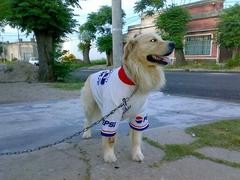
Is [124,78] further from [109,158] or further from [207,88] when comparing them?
[207,88]

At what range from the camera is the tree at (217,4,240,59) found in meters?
28.1

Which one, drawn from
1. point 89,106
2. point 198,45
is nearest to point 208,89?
point 89,106

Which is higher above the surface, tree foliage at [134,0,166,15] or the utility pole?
tree foliage at [134,0,166,15]

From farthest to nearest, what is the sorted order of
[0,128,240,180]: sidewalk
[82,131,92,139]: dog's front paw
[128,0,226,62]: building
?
[128,0,226,62]: building, [82,131,92,139]: dog's front paw, [0,128,240,180]: sidewalk

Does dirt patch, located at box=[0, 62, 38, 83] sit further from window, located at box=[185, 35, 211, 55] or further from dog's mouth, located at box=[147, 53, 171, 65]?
window, located at box=[185, 35, 211, 55]

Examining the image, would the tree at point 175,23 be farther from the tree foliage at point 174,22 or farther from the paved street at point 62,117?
the paved street at point 62,117

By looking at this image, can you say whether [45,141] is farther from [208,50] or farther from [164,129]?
[208,50]

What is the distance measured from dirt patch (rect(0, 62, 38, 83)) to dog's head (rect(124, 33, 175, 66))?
1305 centimetres

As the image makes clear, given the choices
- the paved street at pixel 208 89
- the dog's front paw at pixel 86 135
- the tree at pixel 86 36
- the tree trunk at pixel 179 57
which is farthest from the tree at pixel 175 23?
the dog's front paw at pixel 86 135

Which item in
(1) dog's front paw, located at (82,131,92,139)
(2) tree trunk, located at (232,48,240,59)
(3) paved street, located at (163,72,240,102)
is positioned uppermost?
(2) tree trunk, located at (232,48,240,59)

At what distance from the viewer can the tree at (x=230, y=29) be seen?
28062 mm

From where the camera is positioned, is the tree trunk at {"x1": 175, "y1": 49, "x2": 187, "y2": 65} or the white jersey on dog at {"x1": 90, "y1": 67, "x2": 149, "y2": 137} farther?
the tree trunk at {"x1": 175, "y1": 49, "x2": 187, "y2": 65}

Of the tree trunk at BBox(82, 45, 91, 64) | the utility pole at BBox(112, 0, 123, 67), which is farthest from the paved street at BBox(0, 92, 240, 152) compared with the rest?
the tree trunk at BBox(82, 45, 91, 64)

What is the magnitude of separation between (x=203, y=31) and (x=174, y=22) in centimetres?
330
